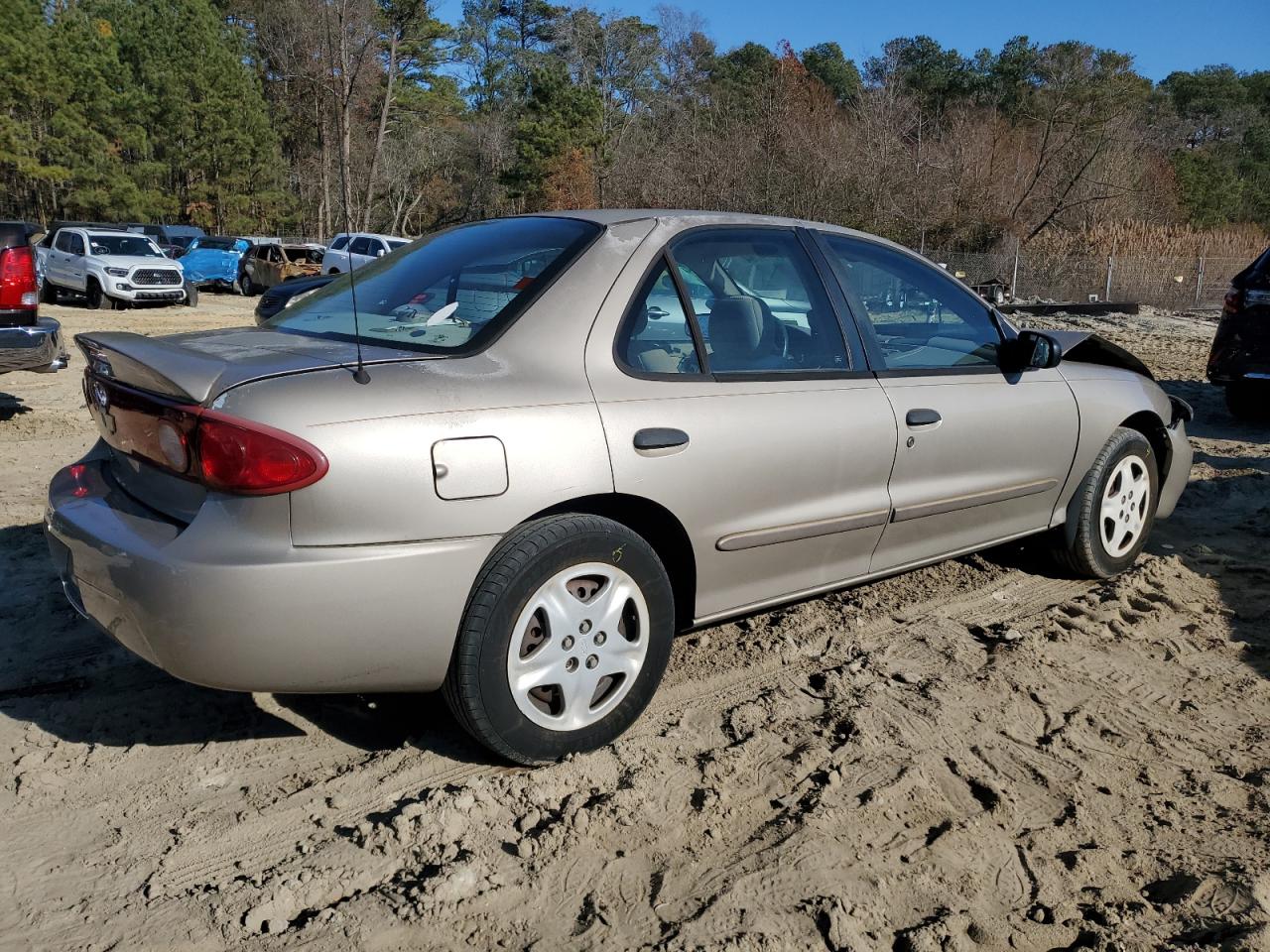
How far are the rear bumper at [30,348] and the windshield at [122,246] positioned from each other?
15.4m

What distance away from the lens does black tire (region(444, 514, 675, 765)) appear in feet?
8.95

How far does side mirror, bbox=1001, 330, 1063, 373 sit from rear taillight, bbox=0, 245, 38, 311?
6.58 metres

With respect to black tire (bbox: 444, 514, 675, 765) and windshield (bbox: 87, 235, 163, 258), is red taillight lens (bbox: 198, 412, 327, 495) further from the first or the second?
windshield (bbox: 87, 235, 163, 258)

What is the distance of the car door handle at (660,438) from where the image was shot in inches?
118

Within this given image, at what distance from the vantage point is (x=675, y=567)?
3.30 meters

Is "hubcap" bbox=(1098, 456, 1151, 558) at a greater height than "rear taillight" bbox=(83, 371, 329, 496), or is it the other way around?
"rear taillight" bbox=(83, 371, 329, 496)

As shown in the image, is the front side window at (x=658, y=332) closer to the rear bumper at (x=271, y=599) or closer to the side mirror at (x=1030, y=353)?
the rear bumper at (x=271, y=599)

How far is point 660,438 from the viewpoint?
119 inches

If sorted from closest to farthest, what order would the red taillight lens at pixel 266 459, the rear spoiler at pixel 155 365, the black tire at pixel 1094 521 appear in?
the red taillight lens at pixel 266 459
the rear spoiler at pixel 155 365
the black tire at pixel 1094 521

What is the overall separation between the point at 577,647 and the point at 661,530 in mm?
465

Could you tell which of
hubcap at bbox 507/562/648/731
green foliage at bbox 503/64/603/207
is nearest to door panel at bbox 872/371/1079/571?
hubcap at bbox 507/562/648/731

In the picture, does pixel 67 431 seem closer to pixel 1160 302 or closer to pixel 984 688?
pixel 984 688

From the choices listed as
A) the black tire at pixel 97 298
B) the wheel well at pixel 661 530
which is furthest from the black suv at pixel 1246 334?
the black tire at pixel 97 298

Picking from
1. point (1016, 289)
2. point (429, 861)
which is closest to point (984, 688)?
point (429, 861)
